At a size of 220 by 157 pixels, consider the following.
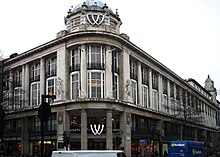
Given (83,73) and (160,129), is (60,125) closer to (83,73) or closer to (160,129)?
(83,73)

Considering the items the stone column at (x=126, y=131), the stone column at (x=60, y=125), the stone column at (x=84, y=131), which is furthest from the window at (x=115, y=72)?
the stone column at (x=60, y=125)

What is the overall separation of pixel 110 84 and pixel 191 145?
655 inches

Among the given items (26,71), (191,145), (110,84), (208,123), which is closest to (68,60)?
(110,84)

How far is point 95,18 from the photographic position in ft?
171

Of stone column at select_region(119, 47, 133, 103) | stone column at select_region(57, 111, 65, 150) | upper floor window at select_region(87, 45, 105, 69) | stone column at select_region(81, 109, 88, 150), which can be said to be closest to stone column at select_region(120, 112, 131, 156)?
stone column at select_region(119, 47, 133, 103)

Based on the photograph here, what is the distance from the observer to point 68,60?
5306cm

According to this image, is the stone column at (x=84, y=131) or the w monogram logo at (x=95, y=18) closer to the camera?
the stone column at (x=84, y=131)

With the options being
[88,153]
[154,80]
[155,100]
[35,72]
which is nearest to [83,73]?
[35,72]

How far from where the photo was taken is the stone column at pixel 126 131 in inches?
2008

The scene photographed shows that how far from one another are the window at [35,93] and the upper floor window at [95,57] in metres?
12.5

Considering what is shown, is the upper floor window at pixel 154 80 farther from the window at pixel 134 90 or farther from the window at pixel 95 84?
the window at pixel 95 84

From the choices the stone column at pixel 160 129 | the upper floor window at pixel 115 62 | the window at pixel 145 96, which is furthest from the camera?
the stone column at pixel 160 129

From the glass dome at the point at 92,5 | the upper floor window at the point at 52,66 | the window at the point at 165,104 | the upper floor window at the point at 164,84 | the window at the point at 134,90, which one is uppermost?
the glass dome at the point at 92,5

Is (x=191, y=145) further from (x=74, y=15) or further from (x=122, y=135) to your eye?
(x=74, y=15)
